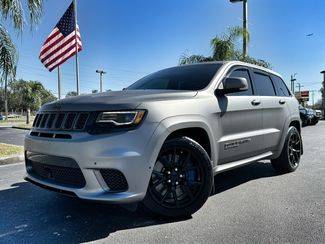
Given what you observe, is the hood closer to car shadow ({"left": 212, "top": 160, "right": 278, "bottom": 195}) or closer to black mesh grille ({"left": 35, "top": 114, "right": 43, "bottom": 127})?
black mesh grille ({"left": 35, "top": 114, "right": 43, "bottom": 127})

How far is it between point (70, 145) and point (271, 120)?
3.25m

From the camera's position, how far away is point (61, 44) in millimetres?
16109

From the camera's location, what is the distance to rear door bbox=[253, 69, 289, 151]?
577cm

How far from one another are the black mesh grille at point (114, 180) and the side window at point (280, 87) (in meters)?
3.62

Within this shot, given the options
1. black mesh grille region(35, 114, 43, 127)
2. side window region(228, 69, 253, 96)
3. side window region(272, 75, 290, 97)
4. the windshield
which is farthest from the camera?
side window region(272, 75, 290, 97)

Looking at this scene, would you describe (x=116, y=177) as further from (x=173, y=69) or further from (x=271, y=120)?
(x=271, y=120)

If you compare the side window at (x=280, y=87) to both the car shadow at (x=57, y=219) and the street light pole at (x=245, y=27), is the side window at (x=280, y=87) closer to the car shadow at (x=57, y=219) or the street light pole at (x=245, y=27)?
the car shadow at (x=57, y=219)

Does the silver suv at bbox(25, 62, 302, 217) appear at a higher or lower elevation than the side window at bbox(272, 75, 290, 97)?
lower

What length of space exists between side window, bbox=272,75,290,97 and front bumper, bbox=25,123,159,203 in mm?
3396

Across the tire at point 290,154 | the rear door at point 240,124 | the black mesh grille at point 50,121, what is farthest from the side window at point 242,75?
the black mesh grille at point 50,121

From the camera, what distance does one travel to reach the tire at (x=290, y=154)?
21.1 feet

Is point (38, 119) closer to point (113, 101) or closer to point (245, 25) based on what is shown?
point (113, 101)

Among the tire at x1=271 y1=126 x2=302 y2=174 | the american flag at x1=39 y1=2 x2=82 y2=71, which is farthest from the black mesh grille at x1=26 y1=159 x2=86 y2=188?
the american flag at x1=39 y1=2 x2=82 y2=71

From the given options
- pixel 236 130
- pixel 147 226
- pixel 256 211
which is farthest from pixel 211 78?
pixel 147 226
